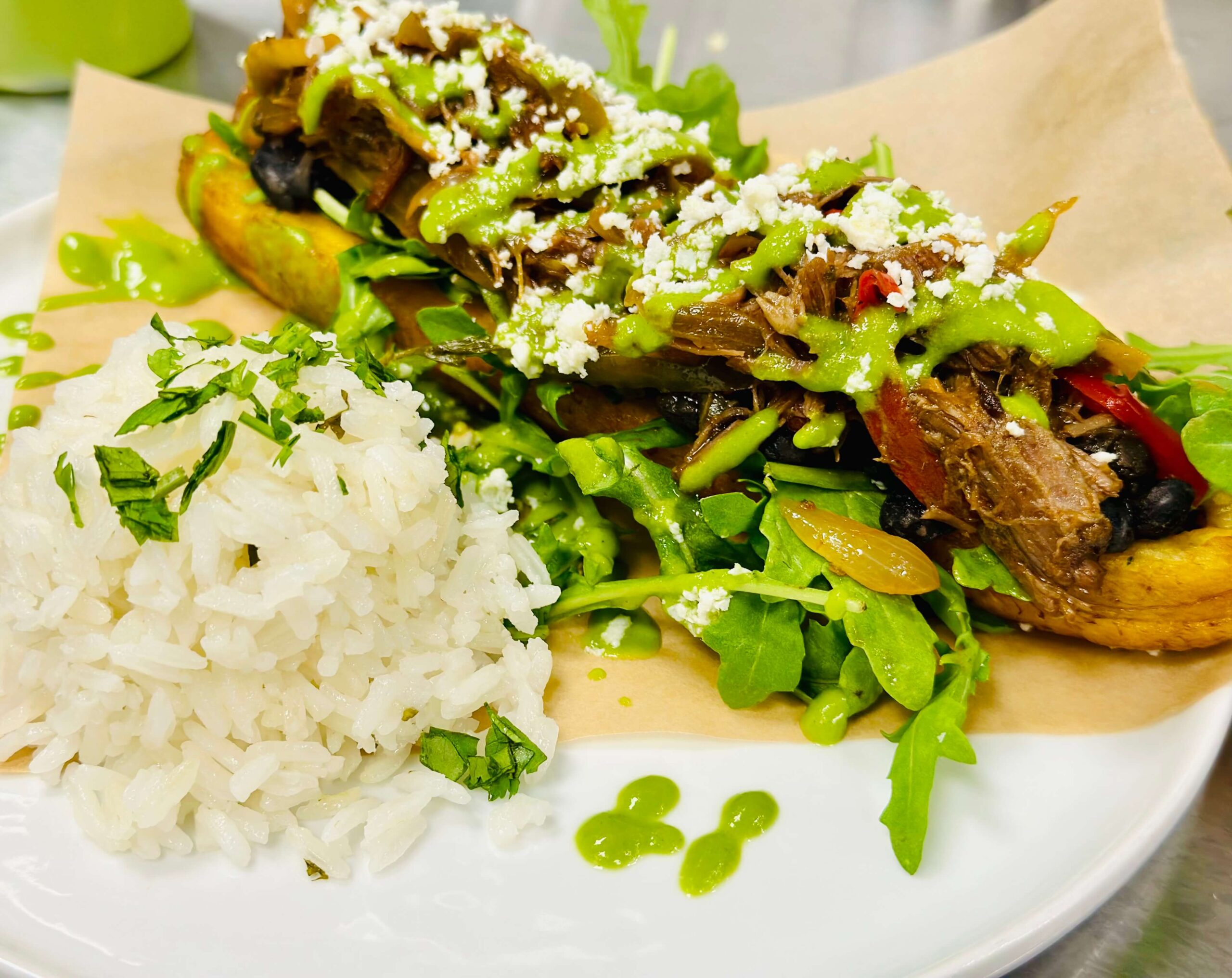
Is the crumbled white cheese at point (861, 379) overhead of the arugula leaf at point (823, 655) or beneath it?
overhead

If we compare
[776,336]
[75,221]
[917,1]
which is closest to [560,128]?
[776,336]

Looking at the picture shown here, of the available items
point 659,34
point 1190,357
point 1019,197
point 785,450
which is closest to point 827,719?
point 785,450

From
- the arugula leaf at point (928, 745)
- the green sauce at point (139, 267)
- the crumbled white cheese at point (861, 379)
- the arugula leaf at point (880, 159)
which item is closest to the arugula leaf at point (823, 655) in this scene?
the arugula leaf at point (928, 745)

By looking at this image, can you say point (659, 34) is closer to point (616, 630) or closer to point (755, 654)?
point (616, 630)

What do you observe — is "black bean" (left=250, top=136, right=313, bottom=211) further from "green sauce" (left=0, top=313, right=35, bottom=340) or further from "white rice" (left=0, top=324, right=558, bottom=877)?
"white rice" (left=0, top=324, right=558, bottom=877)

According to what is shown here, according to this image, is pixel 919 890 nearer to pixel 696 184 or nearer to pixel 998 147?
pixel 696 184

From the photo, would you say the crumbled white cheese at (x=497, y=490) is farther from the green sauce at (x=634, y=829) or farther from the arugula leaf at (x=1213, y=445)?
the arugula leaf at (x=1213, y=445)
